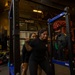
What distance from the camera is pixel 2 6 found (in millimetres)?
10242

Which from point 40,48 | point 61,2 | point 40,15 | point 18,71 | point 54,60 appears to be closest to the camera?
point 18,71

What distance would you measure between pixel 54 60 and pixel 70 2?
433 centimetres

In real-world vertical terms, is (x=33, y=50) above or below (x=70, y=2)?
below

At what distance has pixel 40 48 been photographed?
3248 mm

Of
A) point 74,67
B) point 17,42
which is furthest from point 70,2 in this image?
point 17,42

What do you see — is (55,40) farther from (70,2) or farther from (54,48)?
(70,2)

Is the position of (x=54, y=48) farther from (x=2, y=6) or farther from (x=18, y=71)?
(x=2, y=6)

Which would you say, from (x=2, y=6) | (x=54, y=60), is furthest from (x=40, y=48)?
(x=2, y=6)

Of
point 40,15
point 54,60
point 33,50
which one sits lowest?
point 54,60

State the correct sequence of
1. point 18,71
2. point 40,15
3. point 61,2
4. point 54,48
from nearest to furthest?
point 18,71 < point 54,48 < point 61,2 < point 40,15

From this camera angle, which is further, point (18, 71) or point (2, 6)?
point (2, 6)

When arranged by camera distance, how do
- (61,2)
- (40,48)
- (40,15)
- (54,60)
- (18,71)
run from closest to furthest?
(18,71)
(40,48)
(54,60)
(61,2)
(40,15)

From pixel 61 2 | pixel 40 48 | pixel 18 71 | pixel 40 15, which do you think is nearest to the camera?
pixel 18 71

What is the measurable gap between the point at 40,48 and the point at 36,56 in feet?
0.57
